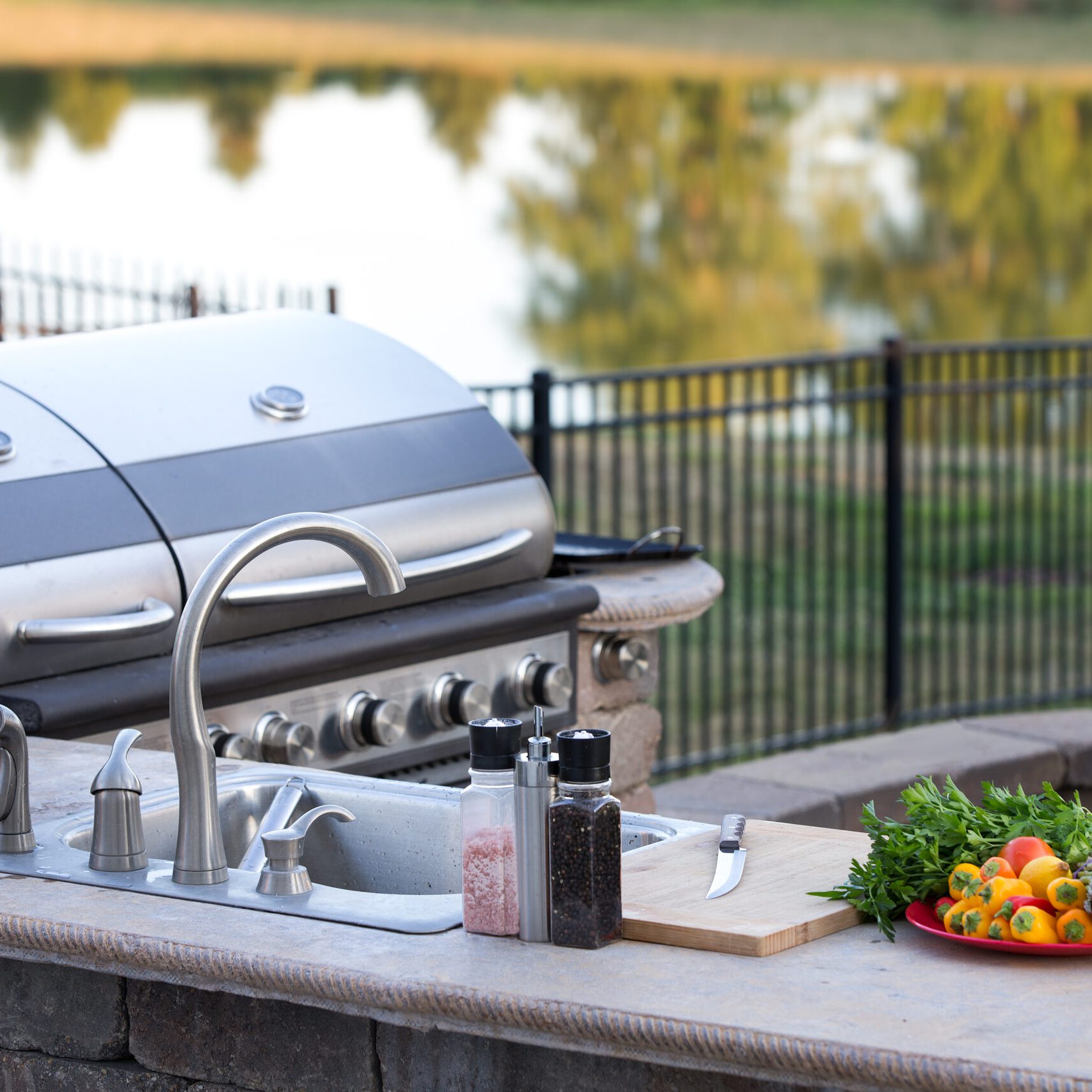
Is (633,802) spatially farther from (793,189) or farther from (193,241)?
(793,189)

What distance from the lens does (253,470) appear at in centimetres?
358

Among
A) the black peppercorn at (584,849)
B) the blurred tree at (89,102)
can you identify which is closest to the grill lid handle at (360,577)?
the black peppercorn at (584,849)

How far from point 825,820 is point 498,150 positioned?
1069 inches

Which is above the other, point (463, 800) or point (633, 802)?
point (463, 800)

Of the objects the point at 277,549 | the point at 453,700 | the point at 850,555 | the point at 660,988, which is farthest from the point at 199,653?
the point at 850,555

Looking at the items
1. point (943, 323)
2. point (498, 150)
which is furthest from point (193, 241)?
point (498, 150)

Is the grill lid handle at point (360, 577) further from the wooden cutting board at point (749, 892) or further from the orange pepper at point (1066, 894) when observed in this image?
the orange pepper at point (1066, 894)

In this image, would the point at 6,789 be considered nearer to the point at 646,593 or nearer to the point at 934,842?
the point at 934,842

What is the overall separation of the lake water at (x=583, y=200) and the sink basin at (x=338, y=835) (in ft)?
39.4

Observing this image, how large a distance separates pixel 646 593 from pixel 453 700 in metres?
0.72

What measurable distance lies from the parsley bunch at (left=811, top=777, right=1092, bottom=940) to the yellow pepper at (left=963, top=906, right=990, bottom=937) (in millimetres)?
102

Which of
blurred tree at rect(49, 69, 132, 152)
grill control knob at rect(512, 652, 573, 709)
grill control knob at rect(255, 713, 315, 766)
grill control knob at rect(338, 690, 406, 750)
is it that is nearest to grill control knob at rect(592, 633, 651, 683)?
grill control knob at rect(512, 652, 573, 709)

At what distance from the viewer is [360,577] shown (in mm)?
3523

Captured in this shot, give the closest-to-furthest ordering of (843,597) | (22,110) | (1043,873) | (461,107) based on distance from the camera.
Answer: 1. (1043,873)
2. (843,597)
3. (22,110)
4. (461,107)
